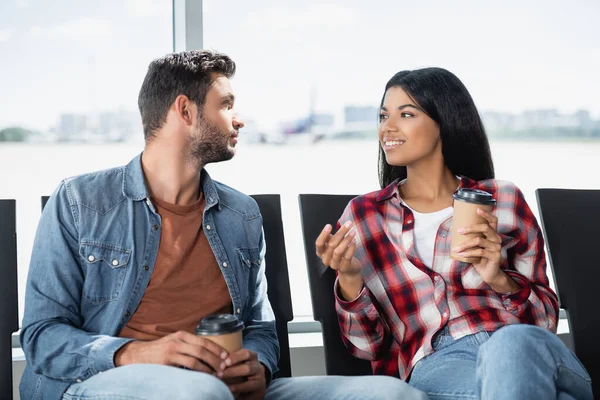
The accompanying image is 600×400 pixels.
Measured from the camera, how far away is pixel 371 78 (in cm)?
329

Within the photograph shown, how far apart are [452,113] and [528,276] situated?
0.54 m

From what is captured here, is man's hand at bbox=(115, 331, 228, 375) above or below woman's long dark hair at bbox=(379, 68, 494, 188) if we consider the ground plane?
below

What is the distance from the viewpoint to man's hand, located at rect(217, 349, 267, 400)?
1.59m

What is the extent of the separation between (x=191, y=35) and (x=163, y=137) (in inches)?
34.5

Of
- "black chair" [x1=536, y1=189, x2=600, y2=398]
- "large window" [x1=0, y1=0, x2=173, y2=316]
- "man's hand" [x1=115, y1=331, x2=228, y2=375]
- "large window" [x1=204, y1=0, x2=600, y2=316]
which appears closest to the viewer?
"man's hand" [x1=115, y1=331, x2=228, y2=375]

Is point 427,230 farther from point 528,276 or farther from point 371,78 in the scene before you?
point 371,78

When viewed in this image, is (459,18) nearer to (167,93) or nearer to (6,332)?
(167,93)

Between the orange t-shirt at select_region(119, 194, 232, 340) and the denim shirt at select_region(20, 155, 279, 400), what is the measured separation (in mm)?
23

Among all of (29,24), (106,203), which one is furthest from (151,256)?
(29,24)

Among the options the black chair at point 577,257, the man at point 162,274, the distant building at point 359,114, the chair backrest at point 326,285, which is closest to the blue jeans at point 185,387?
the man at point 162,274

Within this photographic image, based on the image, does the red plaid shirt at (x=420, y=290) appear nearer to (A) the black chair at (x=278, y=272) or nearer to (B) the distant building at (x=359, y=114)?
A: (A) the black chair at (x=278, y=272)

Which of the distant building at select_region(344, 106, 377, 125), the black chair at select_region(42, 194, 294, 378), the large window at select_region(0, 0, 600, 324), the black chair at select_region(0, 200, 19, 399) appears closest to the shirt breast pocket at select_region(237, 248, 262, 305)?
the black chair at select_region(42, 194, 294, 378)

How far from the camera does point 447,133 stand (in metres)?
2.27

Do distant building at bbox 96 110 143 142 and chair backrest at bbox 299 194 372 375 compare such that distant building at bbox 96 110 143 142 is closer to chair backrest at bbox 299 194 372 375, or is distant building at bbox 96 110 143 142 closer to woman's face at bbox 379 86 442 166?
chair backrest at bbox 299 194 372 375
